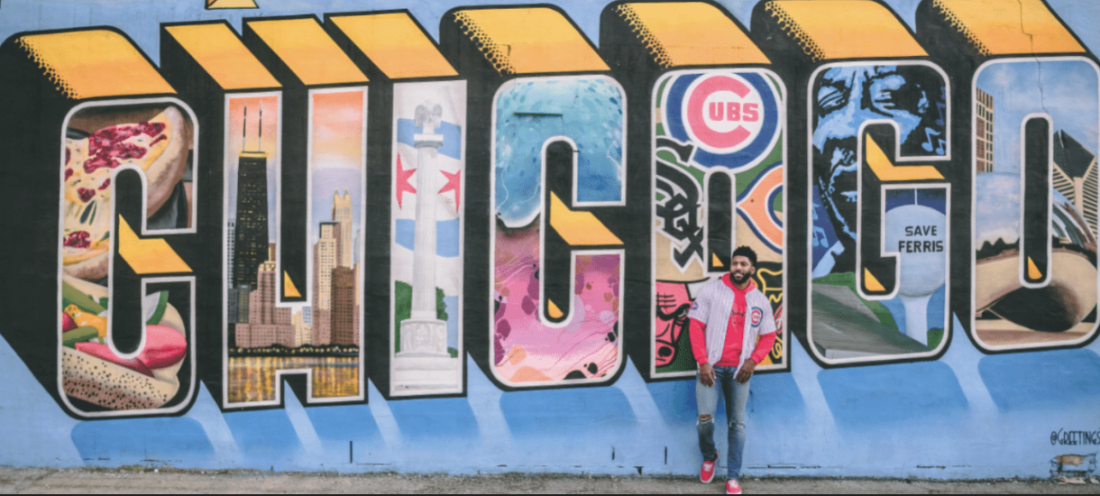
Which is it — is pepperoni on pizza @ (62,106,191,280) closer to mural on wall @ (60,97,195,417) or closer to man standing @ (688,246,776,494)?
mural on wall @ (60,97,195,417)

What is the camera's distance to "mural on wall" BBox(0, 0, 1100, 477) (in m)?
4.72

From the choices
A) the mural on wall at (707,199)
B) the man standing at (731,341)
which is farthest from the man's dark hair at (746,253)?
the mural on wall at (707,199)

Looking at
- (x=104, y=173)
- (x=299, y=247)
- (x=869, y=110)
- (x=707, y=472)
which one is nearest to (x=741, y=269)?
(x=707, y=472)

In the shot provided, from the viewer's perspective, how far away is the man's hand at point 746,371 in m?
4.27

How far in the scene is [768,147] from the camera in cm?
473

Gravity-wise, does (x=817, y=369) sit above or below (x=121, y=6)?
below

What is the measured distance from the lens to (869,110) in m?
4.75

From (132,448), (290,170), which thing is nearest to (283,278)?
(290,170)

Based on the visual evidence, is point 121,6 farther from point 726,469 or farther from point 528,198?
point 726,469

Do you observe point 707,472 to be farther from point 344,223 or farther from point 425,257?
point 344,223

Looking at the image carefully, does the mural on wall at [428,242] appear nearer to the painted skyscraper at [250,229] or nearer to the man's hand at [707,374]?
the painted skyscraper at [250,229]

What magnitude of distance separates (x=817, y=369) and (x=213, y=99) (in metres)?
5.07

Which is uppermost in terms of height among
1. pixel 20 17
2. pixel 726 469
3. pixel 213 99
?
pixel 20 17

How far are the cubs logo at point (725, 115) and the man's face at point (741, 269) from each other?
0.81 meters
